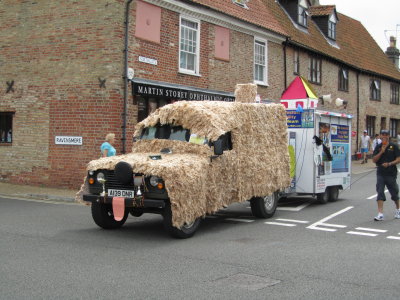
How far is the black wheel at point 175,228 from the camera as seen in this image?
26.3 ft

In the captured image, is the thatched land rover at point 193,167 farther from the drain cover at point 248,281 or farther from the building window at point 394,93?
the building window at point 394,93

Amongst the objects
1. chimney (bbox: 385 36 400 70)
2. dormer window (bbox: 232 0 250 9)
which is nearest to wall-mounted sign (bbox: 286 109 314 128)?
dormer window (bbox: 232 0 250 9)

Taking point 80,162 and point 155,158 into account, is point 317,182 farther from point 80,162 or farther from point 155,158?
point 80,162

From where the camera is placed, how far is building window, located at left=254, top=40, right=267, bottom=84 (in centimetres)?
2155

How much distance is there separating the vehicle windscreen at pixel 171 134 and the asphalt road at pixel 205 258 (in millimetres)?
1626

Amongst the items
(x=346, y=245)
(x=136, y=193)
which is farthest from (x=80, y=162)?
(x=346, y=245)

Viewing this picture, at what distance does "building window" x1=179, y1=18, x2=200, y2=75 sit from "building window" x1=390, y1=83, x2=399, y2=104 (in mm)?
24198

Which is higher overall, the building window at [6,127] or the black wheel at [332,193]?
the building window at [6,127]

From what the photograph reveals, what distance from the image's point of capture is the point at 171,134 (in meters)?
9.48

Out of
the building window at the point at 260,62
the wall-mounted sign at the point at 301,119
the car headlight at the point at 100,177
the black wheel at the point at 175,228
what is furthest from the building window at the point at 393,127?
the car headlight at the point at 100,177

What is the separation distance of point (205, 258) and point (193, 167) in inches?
71.7

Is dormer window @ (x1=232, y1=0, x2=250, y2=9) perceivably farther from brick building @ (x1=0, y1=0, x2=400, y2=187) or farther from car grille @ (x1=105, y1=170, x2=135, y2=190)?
car grille @ (x1=105, y1=170, x2=135, y2=190)

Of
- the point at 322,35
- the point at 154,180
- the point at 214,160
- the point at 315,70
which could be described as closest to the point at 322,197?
the point at 214,160

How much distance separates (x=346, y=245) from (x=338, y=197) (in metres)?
6.75
